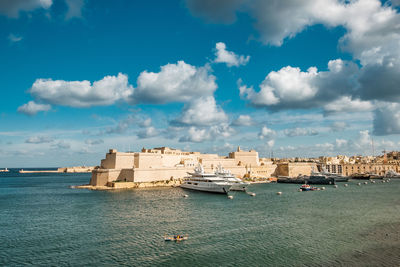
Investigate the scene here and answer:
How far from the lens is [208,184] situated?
4409 centimetres

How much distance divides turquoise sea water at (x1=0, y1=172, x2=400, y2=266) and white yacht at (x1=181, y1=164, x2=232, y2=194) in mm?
10834

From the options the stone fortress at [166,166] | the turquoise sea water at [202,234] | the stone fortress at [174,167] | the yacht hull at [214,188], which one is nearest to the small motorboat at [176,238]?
the turquoise sea water at [202,234]

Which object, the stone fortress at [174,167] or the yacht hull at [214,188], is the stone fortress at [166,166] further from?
the yacht hull at [214,188]

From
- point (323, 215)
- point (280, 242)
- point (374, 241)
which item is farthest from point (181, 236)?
point (323, 215)

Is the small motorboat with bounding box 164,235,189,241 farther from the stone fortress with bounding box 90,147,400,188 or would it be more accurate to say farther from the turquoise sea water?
the stone fortress with bounding box 90,147,400,188

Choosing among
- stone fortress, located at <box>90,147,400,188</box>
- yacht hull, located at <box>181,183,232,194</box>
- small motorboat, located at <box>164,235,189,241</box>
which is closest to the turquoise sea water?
small motorboat, located at <box>164,235,189,241</box>

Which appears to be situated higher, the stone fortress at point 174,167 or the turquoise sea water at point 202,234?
the stone fortress at point 174,167

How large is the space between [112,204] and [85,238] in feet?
42.7

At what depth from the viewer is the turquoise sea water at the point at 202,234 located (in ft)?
48.4

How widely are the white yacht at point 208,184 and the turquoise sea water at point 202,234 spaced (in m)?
10.8

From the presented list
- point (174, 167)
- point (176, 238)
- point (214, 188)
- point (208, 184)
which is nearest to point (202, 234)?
point (176, 238)

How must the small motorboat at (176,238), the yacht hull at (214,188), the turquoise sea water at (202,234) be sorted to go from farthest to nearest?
the yacht hull at (214,188)
the small motorboat at (176,238)
the turquoise sea water at (202,234)

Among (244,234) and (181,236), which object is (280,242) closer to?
(244,234)

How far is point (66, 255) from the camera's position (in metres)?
15.4
